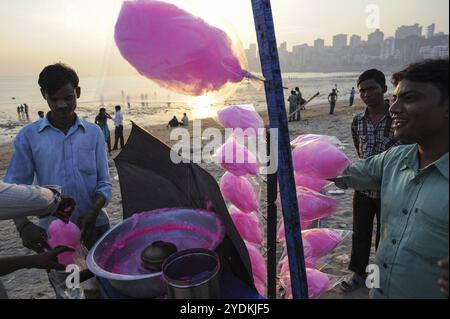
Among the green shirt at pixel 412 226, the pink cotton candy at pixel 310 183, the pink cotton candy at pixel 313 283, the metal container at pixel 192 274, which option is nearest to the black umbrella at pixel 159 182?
the metal container at pixel 192 274

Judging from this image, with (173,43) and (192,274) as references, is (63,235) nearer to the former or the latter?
(192,274)

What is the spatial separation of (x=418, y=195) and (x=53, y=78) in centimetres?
215

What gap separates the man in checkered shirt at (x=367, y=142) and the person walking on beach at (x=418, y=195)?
132cm

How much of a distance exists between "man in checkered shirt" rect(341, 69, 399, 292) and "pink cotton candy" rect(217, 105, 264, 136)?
3.57ft

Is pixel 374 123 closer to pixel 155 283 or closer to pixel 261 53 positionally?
pixel 261 53

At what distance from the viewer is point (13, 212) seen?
4.46 feet

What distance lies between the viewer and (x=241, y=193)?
2.28 m

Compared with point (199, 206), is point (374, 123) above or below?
above

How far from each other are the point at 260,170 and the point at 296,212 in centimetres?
68

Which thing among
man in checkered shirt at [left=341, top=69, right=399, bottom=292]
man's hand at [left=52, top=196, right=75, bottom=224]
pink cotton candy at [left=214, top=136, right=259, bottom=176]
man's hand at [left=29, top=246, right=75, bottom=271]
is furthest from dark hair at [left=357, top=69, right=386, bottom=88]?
man's hand at [left=29, top=246, right=75, bottom=271]

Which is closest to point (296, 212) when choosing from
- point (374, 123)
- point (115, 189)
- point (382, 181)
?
point (382, 181)

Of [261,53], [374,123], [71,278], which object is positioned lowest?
[71,278]

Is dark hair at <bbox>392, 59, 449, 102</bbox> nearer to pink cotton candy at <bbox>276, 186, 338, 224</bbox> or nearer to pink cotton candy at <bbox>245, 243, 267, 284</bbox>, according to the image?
pink cotton candy at <bbox>276, 186, 338, 224</bbox>

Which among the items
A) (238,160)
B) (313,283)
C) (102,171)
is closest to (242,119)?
(238,160)
